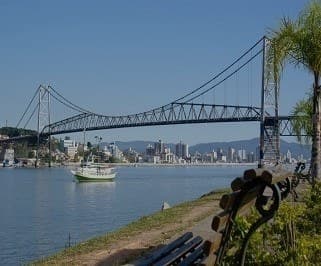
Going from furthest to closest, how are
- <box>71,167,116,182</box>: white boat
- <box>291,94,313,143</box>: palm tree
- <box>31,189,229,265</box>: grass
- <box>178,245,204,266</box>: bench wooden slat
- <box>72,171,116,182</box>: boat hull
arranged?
<box>71,167,116,182</box>: white boat, <box>72,171,116,182</box>: boat hull, <box>291,94,313,143</box>: palm tree, <box>31,189,229,265</box>: grass, <box>178,245,204,266</box>: bench wooden slat

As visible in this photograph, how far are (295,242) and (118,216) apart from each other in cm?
2150

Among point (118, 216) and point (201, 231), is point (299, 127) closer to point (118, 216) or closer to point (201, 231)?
point (118, 216)

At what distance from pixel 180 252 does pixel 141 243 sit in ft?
12.6

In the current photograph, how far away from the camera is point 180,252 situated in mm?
5285

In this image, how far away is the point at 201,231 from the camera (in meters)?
9.53

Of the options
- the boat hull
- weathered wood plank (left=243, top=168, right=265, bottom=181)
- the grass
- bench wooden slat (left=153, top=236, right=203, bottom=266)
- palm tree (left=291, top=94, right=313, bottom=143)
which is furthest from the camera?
the boat hull

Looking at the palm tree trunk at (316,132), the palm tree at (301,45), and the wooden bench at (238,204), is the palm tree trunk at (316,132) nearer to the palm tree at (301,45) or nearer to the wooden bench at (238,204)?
the palm tree at (301,45)

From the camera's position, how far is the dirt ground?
7.97 meters

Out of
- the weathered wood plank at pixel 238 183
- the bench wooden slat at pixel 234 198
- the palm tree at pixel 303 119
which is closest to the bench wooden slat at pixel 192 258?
the bench wooden slat at pixel 234 198

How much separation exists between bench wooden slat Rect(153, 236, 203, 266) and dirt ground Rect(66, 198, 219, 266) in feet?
6.28

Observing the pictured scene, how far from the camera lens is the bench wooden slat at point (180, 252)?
4.97 meters

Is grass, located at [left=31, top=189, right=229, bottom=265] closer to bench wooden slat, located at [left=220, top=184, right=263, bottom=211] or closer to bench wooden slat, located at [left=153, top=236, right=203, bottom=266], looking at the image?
bench wooden slat, located at [left=153, top=236, right=203, bottom=266]

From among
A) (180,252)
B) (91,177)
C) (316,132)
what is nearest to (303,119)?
(316,132)

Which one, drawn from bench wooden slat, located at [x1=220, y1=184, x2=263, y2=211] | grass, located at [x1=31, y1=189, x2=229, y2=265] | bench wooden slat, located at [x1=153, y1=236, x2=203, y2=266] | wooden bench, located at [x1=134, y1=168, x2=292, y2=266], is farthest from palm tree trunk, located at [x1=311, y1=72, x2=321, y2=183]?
bench wooden slat, located at [x1=220, y1=184, x2=263, y2=211]
